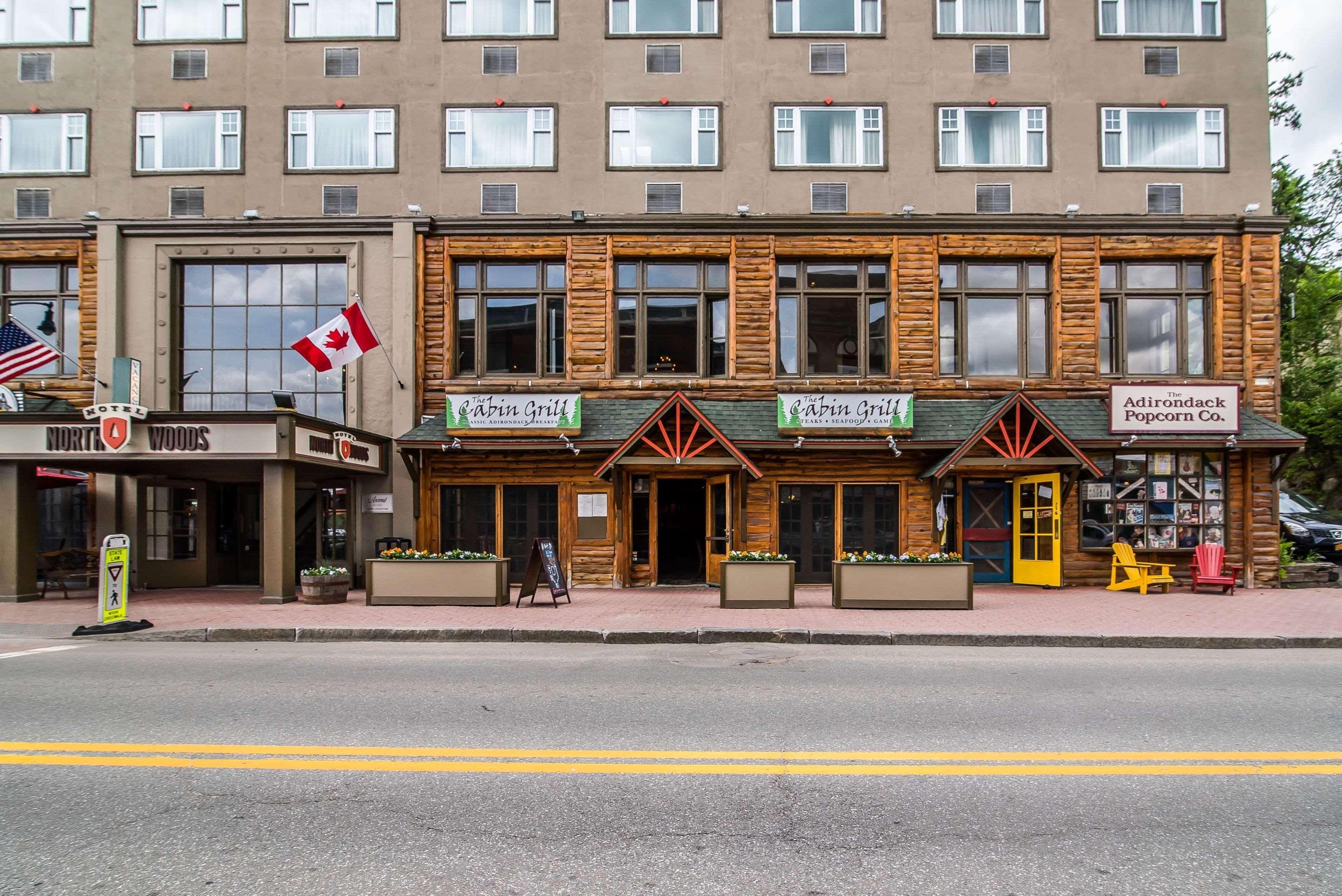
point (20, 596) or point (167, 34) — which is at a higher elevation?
point (167, 34)

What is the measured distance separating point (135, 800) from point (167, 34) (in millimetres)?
18650

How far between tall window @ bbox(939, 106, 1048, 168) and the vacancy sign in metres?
5.27

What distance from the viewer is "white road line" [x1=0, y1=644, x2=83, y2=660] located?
31.6ft

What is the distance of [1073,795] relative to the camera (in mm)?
4785

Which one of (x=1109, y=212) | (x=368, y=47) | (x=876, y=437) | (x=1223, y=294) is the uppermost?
(x=368, y=47)

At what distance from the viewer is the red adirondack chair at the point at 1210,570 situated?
1523 cm

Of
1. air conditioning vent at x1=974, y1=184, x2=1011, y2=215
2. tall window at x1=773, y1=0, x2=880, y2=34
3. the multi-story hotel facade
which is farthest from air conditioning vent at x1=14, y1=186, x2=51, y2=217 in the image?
air conditioning vent at x1=974, y1=184, x2=1011, y2=215

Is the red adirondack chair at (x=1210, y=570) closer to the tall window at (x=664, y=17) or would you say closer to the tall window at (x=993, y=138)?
the tall window at (x=993, y=138)

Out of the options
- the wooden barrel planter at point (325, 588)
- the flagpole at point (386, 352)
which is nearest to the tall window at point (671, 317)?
the flagpole at point (386, 352)

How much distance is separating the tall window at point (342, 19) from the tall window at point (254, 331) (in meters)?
4.97

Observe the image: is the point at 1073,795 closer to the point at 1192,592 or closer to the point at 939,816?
the point at 939,816

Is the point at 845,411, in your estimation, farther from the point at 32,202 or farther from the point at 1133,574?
the point at 32,202

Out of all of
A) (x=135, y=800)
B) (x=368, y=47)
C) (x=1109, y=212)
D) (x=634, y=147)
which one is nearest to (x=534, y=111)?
(x=634, y=147)

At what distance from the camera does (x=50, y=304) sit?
17.6 meters
